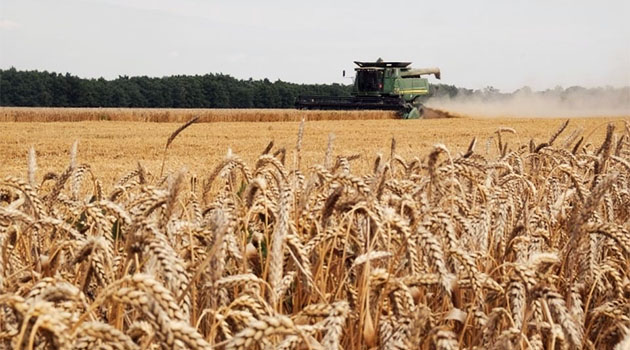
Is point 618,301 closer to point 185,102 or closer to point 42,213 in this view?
point 42,213

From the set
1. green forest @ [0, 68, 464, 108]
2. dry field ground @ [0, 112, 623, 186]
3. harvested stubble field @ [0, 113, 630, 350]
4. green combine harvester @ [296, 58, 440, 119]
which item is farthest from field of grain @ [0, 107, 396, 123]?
A: green forest @ [0, 68, 464, 108]

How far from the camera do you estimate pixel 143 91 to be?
67875mm

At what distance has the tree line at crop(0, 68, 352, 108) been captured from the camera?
2530 inches

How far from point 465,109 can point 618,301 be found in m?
41.1

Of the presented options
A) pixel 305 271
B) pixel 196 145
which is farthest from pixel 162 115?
pixel 305 271

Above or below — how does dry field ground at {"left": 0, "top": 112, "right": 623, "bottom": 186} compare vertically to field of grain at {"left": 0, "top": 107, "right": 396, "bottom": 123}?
above

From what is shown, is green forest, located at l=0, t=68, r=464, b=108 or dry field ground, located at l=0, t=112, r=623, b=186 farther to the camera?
green forest, located at l=0, t=68, r=464, b=108

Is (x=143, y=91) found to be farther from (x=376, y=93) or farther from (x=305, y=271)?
(x=305, y=271)

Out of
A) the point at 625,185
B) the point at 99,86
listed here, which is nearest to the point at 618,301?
the point at 625,185

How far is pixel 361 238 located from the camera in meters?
2.43

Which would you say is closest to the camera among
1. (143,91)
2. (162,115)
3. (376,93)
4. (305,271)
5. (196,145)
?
(305,271)

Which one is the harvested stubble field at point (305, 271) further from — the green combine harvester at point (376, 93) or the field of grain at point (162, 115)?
the green combine harvester at point (376, 93)

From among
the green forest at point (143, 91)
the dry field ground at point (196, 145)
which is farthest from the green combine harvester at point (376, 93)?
the green forest at point (143, 91)

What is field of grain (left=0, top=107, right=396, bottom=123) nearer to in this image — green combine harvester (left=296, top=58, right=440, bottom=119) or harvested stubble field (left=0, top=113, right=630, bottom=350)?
green combine harvester (left=296, top=58, right=440, bottom=119)
